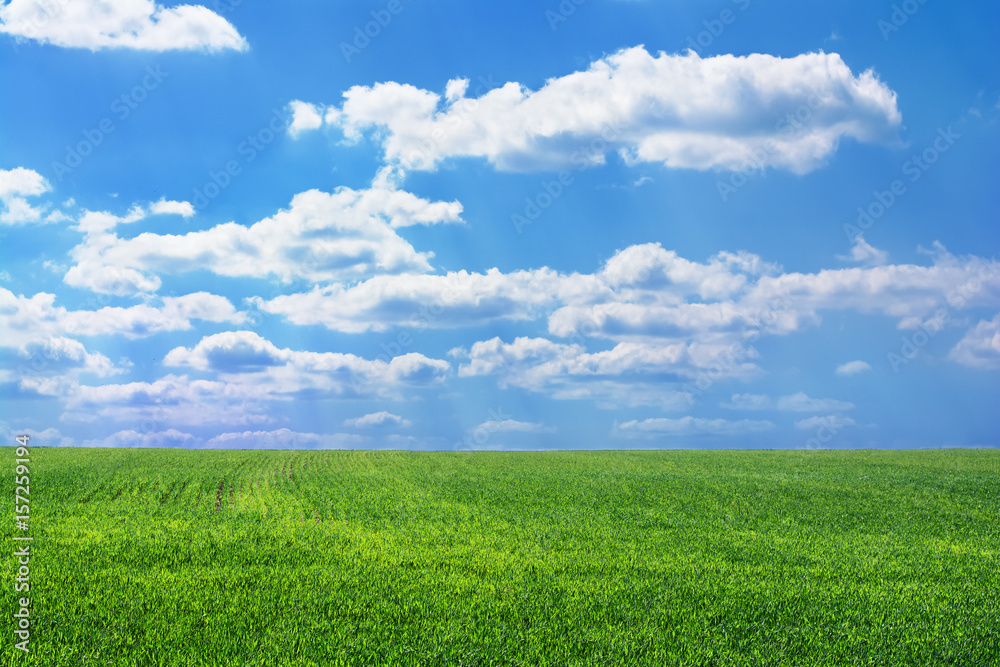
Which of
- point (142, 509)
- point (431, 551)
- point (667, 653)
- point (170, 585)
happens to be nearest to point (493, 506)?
point (431, 551)

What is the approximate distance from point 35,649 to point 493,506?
22076 mm

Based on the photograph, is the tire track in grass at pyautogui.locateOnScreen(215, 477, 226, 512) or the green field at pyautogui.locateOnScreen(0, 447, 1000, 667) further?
the tire track in grass at pyautogui.locateOnScreen(215, 477, 226, 512)

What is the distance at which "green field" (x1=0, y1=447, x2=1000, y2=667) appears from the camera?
1191 cm

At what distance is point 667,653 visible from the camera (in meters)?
11.7

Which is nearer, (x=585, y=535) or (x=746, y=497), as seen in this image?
(x=585, y=535)

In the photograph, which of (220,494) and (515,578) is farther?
(220,494)

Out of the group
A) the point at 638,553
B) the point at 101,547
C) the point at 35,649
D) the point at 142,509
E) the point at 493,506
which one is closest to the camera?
the point at 35,649

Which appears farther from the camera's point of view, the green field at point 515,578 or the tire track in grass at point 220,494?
the tire track in grass at point 220,494

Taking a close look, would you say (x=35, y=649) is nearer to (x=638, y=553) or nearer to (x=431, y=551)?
(x=431, y=551)

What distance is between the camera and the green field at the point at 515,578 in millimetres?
11906

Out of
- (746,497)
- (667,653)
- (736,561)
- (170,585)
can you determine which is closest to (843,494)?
(746,497)

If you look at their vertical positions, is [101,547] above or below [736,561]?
above

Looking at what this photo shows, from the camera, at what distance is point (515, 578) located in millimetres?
16531

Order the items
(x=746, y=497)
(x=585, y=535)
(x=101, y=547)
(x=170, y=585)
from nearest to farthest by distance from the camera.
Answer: (x=170, y=585) < (x=101, y=547) < (x=585, y=535) < (x=746, y=497)
